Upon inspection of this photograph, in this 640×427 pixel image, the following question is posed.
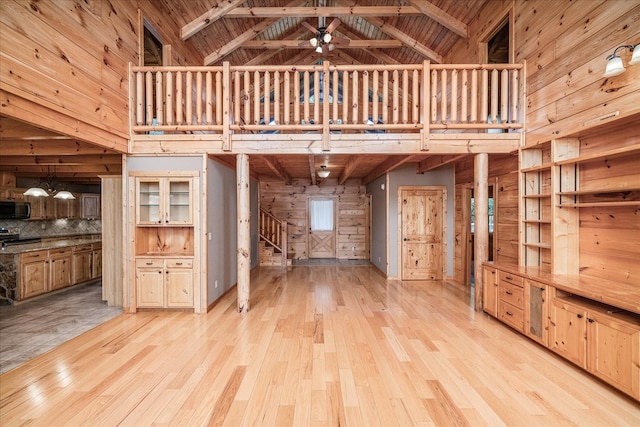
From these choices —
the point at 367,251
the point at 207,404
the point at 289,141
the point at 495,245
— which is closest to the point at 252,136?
the point at 289,141

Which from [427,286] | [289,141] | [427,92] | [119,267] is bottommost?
[427,286]

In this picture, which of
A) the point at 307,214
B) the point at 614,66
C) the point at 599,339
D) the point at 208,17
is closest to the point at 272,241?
the point at 307,214

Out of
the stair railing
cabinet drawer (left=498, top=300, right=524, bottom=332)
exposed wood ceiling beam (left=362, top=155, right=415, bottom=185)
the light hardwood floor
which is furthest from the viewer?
the stair railing

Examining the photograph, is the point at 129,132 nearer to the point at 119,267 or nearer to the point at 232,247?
the point at 119,267

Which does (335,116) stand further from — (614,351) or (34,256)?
(34,256)

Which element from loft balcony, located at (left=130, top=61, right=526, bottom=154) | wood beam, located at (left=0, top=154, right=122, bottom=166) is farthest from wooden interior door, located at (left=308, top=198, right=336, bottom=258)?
wood beam, located at (left=0, top=154, right=122, bottom=166)

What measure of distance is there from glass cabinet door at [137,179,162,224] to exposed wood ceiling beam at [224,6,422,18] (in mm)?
3581

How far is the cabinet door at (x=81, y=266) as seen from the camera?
5.77 meters

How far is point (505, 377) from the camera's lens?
8.53 ft

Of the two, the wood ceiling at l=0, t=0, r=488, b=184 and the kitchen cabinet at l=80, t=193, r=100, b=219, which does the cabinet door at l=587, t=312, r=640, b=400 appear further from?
the kitchen cabinet at l=80, t=193, r=100, b=219

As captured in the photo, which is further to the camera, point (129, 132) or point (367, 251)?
point (367, 251)

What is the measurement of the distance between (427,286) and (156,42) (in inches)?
272

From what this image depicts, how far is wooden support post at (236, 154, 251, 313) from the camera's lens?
14.4 ft

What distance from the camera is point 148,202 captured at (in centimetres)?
454
